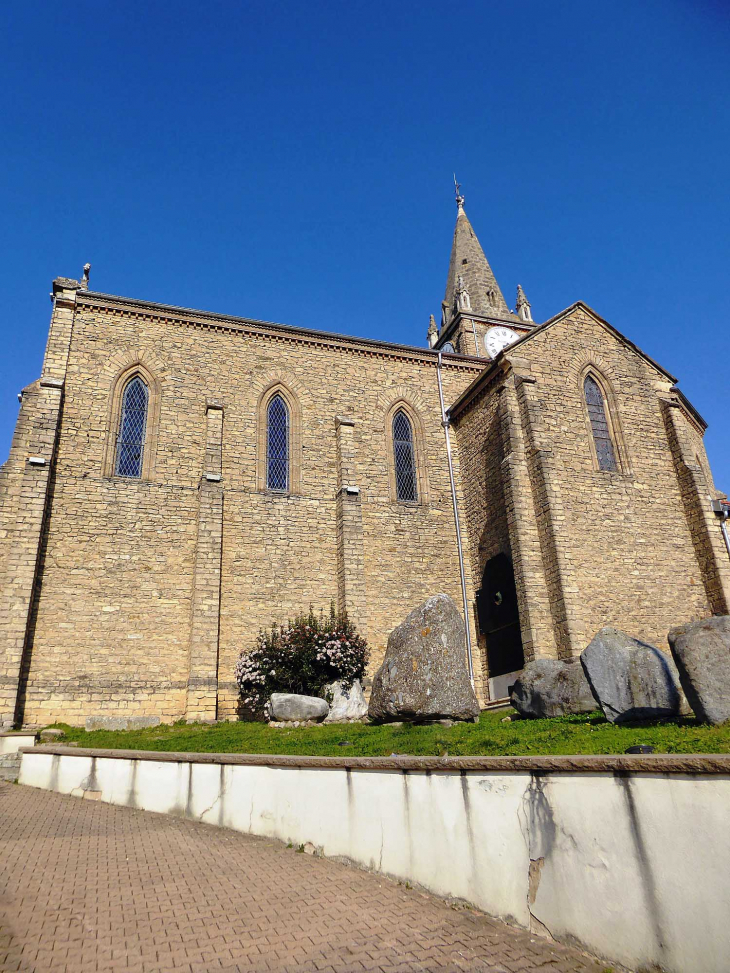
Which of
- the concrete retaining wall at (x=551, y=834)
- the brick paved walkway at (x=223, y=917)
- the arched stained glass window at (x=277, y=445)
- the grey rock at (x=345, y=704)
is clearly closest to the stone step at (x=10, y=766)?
the brick paved walkway at (x=223, y=917)

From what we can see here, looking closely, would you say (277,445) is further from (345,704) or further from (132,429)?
(345,704)

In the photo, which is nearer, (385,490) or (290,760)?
(290,760)

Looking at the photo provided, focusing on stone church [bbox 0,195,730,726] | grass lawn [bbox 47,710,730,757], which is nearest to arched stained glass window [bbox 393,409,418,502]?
stone church [bbox 0,195,730,726]

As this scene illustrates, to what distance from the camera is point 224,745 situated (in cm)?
1071

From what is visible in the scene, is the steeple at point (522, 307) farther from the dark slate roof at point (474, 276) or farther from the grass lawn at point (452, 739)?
the grass lawn at point (452, 739)

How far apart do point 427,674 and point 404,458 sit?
39.0 ft

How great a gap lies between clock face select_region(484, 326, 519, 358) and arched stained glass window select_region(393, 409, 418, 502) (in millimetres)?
14234

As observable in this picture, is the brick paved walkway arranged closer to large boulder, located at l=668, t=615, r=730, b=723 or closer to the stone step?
large boulder, located at l=668, t=615, r=730, b=723

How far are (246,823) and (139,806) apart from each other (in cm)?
249

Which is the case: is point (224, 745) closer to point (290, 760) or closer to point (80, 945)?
point (290, 760)

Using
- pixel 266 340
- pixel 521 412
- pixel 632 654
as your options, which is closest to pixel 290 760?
pixel 632 654

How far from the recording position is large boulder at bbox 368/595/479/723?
1030cm

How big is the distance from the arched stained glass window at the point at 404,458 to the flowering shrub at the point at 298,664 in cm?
655

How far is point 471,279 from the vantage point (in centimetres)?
3725
